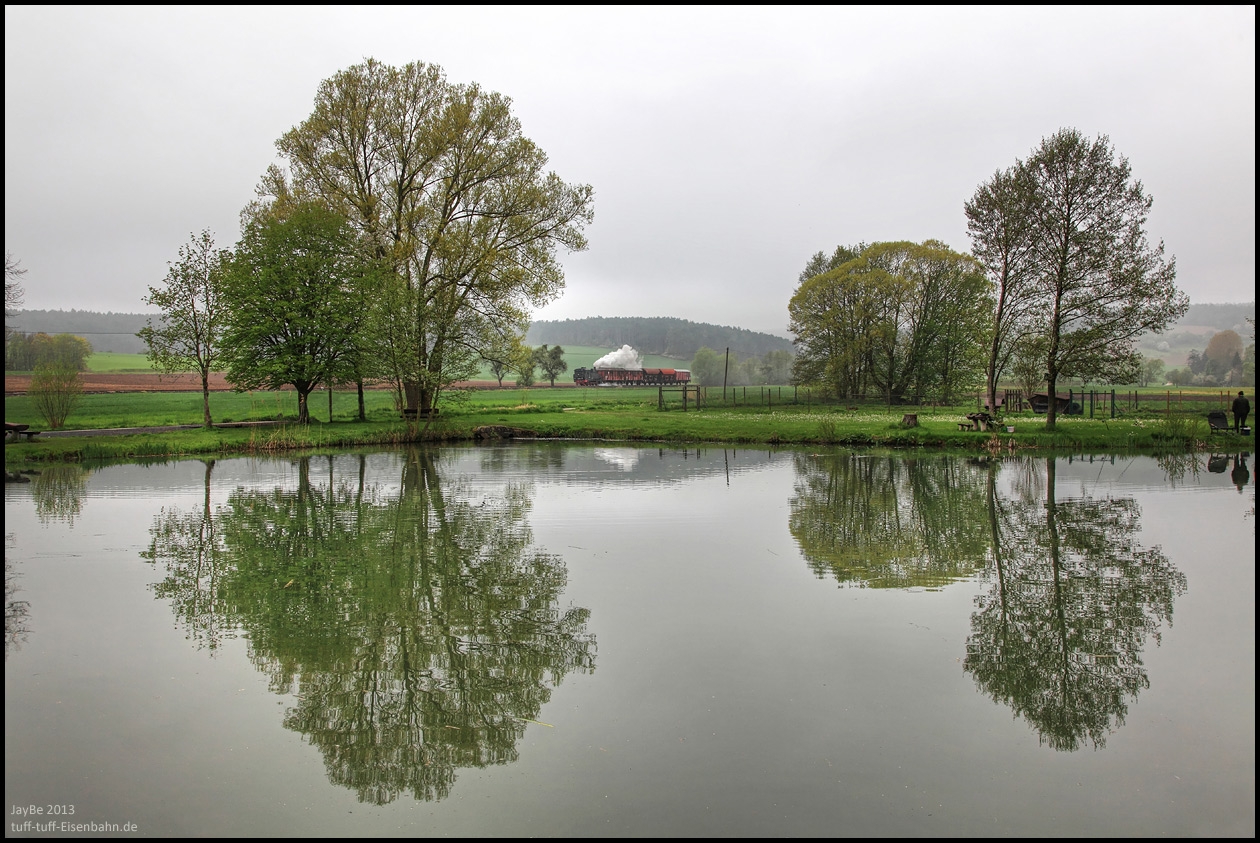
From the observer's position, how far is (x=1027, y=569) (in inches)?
375

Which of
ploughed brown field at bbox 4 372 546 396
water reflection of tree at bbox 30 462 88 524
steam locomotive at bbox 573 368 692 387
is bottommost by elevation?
water reflection of tree at bbox 30 462 88 524

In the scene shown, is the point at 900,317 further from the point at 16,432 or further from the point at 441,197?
the point at 16,432

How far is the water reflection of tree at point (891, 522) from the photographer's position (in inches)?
379

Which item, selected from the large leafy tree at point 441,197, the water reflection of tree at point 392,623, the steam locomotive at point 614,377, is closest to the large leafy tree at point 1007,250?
the large leafy tree at point 441,197

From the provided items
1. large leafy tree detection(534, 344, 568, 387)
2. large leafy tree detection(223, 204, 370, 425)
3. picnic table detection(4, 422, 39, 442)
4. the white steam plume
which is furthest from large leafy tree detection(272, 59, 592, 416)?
the white steam plume

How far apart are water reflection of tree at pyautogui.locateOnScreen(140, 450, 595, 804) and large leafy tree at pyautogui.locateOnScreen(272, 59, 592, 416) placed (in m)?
20.5

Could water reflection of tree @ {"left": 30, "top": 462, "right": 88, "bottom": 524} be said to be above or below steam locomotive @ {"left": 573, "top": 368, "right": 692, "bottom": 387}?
below

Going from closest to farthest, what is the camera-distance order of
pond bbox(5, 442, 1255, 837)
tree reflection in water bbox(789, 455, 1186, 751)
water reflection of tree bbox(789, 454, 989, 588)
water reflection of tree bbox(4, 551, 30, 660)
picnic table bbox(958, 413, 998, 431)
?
pond bbox(5, 442, 1255, 837) → tree reflection in water bbox(789, 455, 1186, 751) → water reflection of tree bbox(4, 551, 30, 660) → water reflection of tree bbox(789, 454, 989, 588) → picnic table bbox(958, 413, 998, 431)

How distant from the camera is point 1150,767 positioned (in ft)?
15.7

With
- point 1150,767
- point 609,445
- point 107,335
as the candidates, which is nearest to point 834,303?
point 609,445

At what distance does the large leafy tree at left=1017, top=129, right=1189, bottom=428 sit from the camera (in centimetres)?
2652

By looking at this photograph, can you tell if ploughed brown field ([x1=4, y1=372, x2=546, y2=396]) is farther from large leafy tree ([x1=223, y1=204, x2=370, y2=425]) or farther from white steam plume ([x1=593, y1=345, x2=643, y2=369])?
white steam plume ([x1=593, y1=345, x2=643, y2=369])

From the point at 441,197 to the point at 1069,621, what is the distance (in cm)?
3312

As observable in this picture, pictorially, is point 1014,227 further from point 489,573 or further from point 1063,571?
point 489,573
